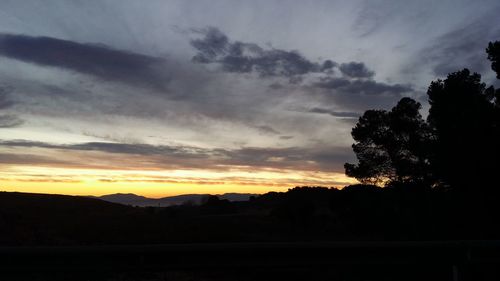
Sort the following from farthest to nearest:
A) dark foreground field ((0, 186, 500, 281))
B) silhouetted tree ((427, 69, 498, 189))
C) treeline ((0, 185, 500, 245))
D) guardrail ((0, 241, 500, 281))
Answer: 1. treeline ((0, 185, 500, 245))
2. silhouetted tree ((427, 69, 498, 189))
3. dark foreground field ((0, 186, 500, 281))
4. guardrail ((0, 241, 500, 281))

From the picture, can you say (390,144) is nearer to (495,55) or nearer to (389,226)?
(389,226)

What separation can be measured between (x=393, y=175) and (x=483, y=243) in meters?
27.0

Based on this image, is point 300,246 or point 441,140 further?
point 441,140

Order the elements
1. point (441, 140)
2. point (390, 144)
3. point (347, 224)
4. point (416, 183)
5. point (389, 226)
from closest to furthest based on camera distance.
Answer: point (441, 140)
point (389, 226)
point (416, 183)
point (390, 144)
point (347, 224)

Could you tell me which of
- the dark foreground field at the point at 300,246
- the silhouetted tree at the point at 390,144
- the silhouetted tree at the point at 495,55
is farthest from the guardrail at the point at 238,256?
the silhouetted tree at the point at 390,144

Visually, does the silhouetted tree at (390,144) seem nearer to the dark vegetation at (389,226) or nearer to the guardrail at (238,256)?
the dark vegetation at (389,226)

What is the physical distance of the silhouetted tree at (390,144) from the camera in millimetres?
31516

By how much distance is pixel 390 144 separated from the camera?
3297 cm

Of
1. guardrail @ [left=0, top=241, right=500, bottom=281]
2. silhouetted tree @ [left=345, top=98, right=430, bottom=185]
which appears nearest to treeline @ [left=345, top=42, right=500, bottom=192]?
silhouetted tree @ [left=345, top=98, right=430, bottom=185]

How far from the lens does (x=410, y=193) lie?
27.7 meters

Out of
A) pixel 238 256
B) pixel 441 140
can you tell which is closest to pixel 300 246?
pixel 238 256

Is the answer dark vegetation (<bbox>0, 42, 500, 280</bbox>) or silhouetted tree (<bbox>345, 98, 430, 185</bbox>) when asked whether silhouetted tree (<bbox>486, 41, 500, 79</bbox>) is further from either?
silhouetted tree (<bbox>345, 98, 430, 185</bbox>)

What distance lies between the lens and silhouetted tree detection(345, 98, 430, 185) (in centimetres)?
3152

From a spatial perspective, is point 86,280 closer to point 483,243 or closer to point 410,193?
point 483,243
